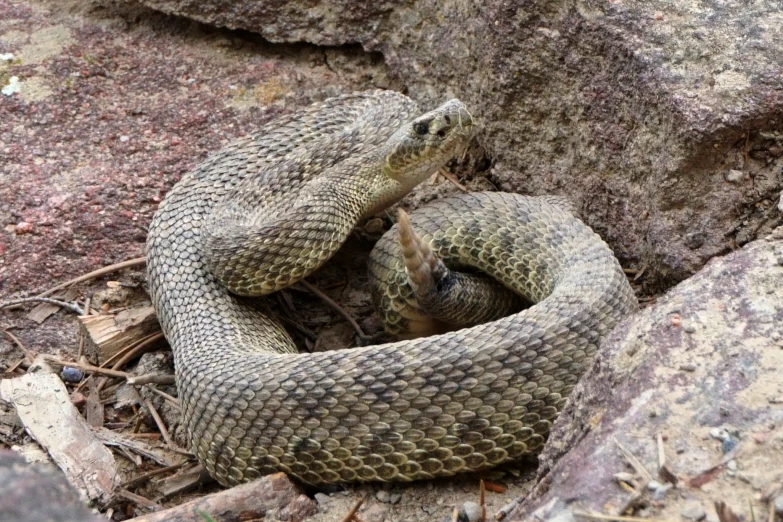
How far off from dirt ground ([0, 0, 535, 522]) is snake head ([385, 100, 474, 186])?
1.90ft

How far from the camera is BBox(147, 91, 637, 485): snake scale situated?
418 cm

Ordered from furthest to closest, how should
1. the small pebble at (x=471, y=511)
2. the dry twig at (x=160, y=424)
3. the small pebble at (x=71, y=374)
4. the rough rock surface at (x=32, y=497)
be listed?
the small pebble at (x=71, y=374), the dry twig at (x=160, y=424), the small pebble at (x=471, y=511), the rough rock surface at (x=32, y=497)

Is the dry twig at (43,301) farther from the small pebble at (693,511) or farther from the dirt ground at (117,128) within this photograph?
the small pebble at (693,511)

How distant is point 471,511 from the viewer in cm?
403

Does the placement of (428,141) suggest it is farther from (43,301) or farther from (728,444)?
(728,444)

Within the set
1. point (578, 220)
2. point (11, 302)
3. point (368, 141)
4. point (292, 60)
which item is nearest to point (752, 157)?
point (578, 220)

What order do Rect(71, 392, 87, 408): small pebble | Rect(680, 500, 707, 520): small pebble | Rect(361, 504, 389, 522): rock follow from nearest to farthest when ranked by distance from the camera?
Rect(680, 500, 707, 520): small pebble, Rect(361, 504, 389, 522): rock, Rect(71, 392, 87, 408): small pebble

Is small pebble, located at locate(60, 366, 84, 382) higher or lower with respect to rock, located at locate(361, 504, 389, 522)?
lower

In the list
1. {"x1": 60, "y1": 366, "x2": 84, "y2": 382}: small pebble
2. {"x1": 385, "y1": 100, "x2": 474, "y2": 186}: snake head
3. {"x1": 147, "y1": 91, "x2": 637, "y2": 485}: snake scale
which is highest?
{"x1": 385, "y1": 100, "x2": 474, "y2": 186}: snake head

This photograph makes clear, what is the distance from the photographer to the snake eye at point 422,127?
17.4 ft

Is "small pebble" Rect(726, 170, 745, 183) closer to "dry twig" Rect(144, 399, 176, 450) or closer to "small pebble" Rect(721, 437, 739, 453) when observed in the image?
"small pebble" Rect(721, 437, 739, 453)

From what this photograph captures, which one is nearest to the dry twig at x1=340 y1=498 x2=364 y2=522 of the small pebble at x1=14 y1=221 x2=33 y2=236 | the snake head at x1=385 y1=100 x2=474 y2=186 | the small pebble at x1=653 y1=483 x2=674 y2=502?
the small pebble at x1=653 y1=483 x2=674 y2=502

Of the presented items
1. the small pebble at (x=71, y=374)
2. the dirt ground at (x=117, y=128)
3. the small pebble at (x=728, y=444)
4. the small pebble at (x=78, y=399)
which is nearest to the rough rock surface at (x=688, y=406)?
the small pebble at (x=728, y=444)

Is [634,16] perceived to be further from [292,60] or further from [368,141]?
[292,60]
